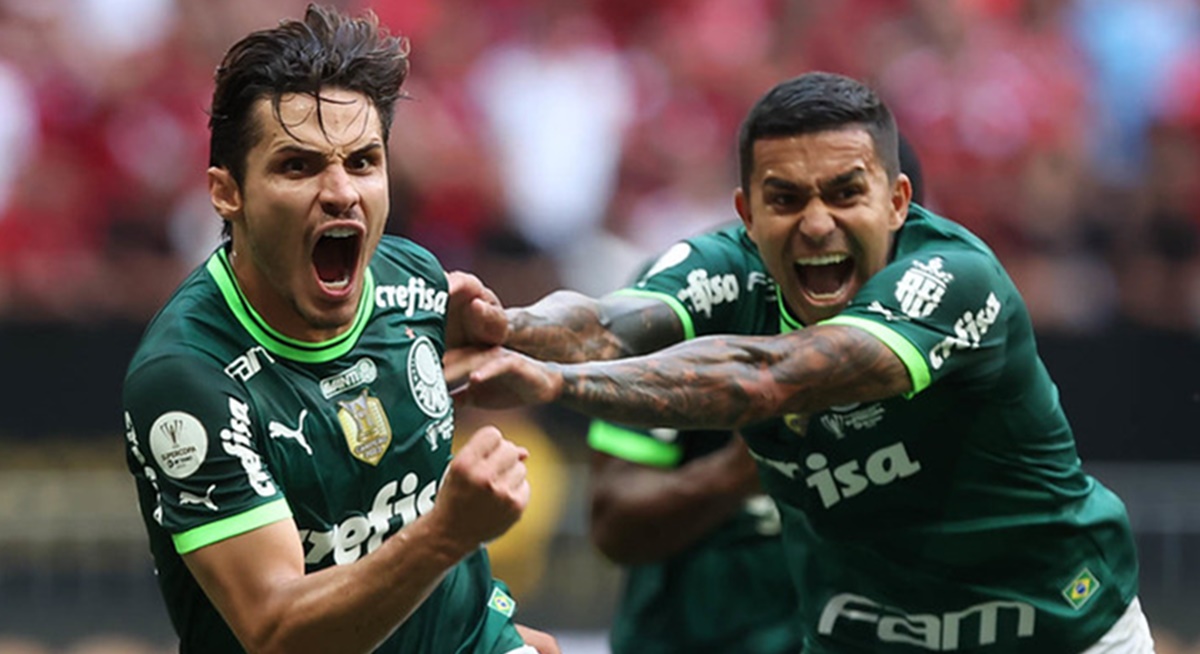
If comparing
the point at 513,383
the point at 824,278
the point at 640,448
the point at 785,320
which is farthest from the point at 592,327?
the point at 640,448

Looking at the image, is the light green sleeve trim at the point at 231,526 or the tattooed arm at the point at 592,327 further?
the tattooed arm at the point at 592,327

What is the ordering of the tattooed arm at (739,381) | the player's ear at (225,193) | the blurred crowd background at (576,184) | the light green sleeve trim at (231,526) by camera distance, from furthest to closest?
1. the blurred crowd background at (576,184)
2. the tattooed arm at (739,381)
3. the player's ear at (225,193)
4. the light green sleeve trim at (231,526)

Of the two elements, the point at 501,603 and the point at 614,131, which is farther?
the point at 614,131

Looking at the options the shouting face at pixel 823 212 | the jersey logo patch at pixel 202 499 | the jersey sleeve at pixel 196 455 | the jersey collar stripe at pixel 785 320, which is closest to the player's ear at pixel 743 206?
the shouting face at pixel 823 212

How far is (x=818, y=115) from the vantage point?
19.0 feet

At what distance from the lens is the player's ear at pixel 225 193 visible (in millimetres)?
5117

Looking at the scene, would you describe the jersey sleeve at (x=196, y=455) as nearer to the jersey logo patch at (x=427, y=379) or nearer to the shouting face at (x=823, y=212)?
the jersey logo patch at (x=427, y=379)

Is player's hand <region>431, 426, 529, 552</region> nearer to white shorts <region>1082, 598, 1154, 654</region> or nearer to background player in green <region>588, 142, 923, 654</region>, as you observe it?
white shorts <region>1082, 598, 1154, 654</region>

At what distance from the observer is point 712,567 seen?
7.21 m

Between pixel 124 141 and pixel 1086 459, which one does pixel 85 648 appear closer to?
pixel 124 141

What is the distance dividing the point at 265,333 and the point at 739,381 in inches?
47.7

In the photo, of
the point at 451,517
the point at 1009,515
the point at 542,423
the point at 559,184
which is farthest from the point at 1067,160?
the point at 451,517

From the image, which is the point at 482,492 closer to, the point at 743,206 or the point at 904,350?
the point at 904,350

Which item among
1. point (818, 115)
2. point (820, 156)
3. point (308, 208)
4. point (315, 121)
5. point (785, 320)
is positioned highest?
point (315, 121)
